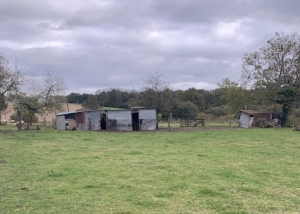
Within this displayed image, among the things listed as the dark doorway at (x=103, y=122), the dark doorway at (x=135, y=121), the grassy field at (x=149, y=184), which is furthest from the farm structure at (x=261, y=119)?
the grassy field at (x=149, y=184)

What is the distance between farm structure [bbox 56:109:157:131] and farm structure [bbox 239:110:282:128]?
404 inches

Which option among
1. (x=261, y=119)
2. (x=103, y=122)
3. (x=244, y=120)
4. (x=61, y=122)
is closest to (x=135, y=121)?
(x=103, y=122)

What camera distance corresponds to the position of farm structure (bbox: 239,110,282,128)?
111 ft

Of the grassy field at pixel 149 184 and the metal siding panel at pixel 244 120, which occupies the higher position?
the metal siding panel at pixel 244 120

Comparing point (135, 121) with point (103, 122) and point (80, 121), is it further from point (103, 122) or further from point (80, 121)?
point (80, 121)

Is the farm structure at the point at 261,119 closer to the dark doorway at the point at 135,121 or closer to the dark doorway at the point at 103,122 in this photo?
the dark doorway at the point at 135,121

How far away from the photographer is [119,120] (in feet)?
109

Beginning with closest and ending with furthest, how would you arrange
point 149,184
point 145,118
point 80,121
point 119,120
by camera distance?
point 149,184 < point 119,120 < point 80,121 < point 145,118

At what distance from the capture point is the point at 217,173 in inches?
362

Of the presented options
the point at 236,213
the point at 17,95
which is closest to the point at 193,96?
the point at 17,95

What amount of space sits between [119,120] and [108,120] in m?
1.15

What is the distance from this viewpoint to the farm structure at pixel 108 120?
33.0m

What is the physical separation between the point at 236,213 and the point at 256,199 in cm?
113

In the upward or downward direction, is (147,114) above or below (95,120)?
above
